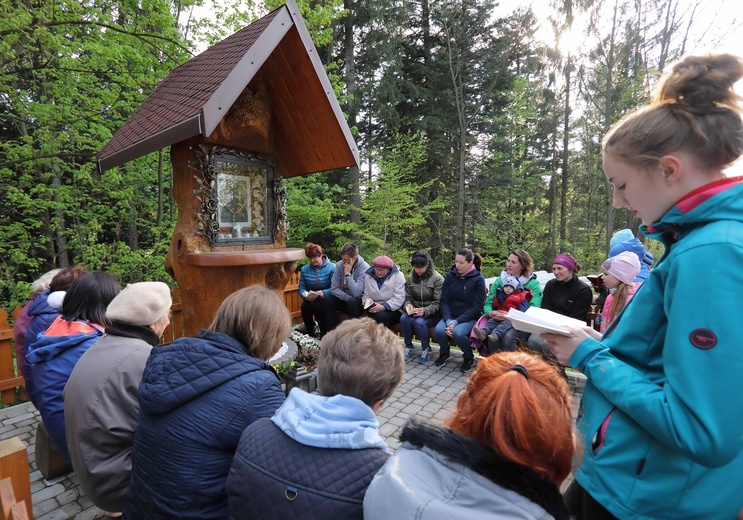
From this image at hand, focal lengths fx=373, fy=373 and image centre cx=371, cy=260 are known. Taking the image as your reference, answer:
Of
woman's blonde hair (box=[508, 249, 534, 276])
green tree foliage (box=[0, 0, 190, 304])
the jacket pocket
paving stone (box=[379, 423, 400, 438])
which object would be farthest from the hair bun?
green tree foliage (box=[0, 0, 190, 304])

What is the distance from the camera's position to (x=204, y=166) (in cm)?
358

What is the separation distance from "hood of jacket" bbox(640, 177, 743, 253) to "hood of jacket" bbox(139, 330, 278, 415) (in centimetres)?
159

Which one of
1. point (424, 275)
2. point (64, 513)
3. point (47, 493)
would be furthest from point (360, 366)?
point (424, 275)

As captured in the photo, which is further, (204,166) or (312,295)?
(312,295)

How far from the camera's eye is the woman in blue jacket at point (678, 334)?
81cm

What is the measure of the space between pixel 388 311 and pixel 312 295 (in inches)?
54.7

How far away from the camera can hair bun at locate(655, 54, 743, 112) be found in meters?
0.90

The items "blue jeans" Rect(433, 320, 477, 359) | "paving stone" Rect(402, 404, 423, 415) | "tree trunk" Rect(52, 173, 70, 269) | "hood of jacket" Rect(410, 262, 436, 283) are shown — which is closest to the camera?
"paving stone" Rect(402, 404, 423, 415)

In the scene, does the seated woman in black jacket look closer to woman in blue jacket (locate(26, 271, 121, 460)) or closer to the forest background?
the forest background

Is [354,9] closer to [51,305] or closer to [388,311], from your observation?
[388,311]

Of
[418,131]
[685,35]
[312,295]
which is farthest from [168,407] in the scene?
[685,35]

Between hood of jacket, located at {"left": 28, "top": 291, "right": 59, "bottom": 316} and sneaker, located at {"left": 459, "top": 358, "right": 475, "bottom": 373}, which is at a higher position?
hood of jacket, located at {"left": 28, "top": 291, "right": 59, "bottom": 316}

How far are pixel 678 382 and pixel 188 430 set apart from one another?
5.18 feet

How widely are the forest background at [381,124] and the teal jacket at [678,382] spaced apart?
496cm
